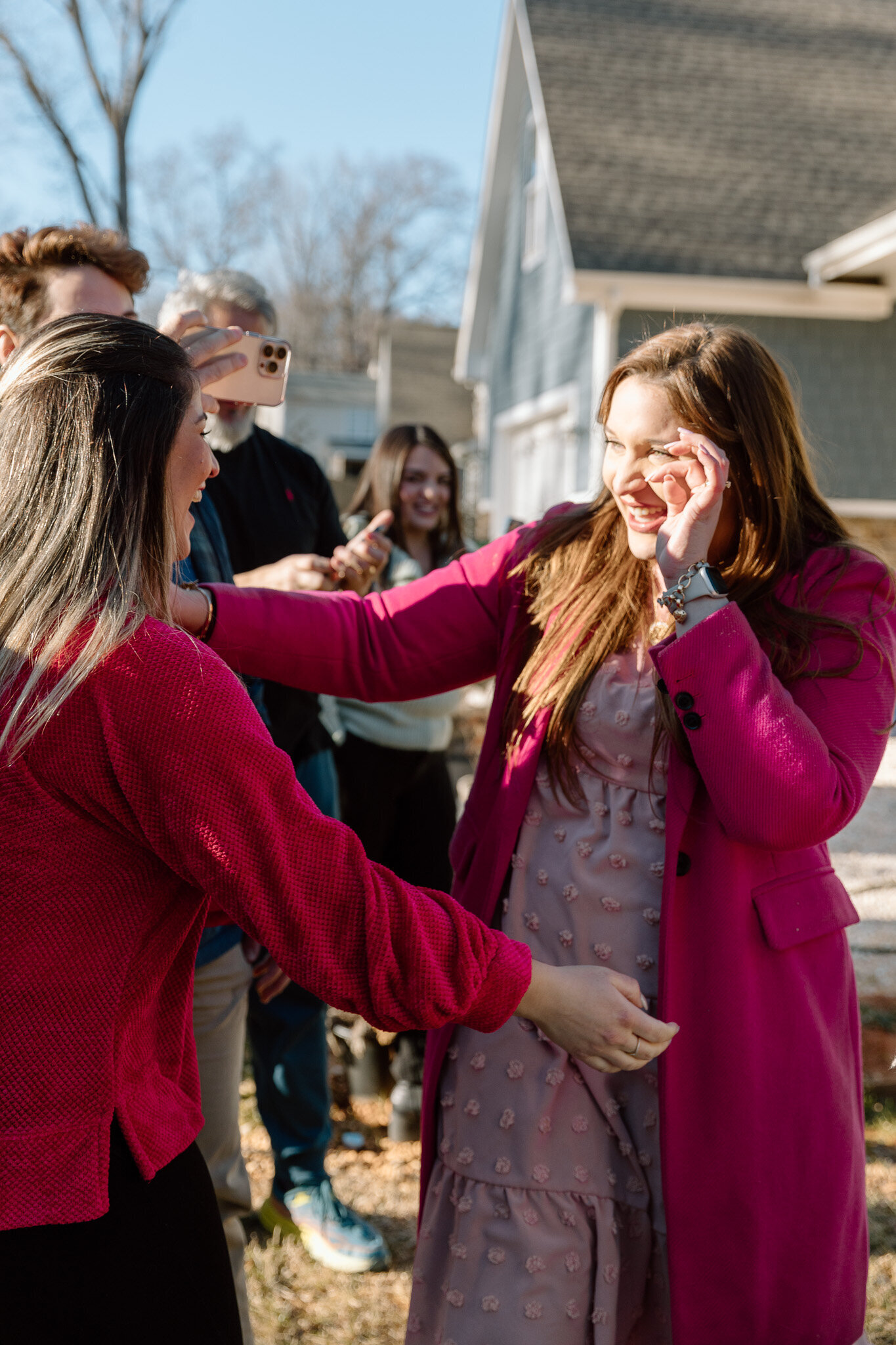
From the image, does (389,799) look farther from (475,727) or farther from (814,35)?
(814,35)

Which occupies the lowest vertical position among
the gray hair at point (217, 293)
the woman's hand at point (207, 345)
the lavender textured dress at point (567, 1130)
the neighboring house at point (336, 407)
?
the lavender textured dress at point (567, 1130)

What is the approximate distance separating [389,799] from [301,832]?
266 cm

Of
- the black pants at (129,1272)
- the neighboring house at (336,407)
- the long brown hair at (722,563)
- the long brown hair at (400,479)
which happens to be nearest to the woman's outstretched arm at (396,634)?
the long brown hair at (722,563)

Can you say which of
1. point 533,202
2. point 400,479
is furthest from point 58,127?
point 400,479

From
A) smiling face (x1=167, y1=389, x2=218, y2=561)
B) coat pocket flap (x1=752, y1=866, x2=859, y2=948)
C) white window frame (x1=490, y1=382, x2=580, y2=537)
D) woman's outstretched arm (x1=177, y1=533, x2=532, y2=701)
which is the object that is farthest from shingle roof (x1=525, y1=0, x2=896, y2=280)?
smiling face (x1=167, y1=389, x2=218, y2=561)

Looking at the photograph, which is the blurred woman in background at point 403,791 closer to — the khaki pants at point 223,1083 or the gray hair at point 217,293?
the gray hair at point 217,293

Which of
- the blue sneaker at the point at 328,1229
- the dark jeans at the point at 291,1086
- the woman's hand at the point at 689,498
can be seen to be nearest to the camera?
the woman's hand at the point at 689,498

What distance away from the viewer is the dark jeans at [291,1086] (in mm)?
3199

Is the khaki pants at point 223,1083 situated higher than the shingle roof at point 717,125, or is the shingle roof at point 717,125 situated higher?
the shingle roof at point 717,125

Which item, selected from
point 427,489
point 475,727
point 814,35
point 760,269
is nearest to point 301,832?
point 427,489

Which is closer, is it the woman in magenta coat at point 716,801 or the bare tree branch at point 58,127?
the woman in magenta coat at point 716,801

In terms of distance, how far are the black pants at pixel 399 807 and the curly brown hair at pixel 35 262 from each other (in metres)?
1.98

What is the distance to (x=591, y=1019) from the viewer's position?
1.53 metres

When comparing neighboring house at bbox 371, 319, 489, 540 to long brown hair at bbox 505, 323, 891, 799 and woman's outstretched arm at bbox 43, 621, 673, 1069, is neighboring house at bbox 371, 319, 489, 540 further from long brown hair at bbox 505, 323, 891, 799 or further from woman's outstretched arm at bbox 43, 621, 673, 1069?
woman's outstretched arm at bbox 43, 621, 673, 1069
